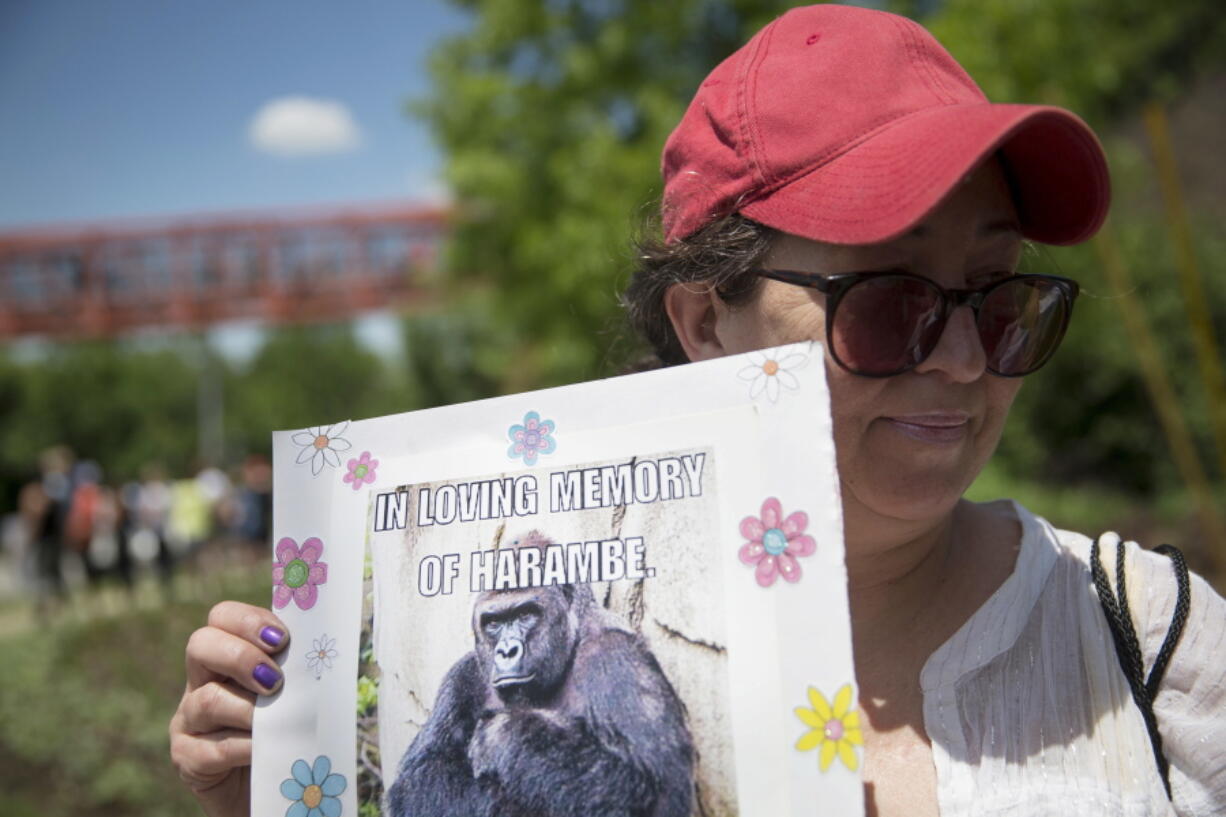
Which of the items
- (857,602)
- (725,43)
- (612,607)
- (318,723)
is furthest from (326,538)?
(725,43)

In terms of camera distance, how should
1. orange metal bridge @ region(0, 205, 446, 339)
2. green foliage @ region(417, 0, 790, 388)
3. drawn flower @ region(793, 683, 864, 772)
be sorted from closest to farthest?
1. drawn flower @ region(793, 683, 864, 772)
2. green foliage @ region(417, 0, 790, 388)
3. orange metal bridge @ region(0, 205, 446, 339)

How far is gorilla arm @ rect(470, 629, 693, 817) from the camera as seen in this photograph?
38.7 inches

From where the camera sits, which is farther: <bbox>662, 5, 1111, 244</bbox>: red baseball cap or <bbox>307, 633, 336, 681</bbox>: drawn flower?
<bbox>307, 633, 336, 681</bbox>: drawn flower

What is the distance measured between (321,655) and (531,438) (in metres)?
0.36

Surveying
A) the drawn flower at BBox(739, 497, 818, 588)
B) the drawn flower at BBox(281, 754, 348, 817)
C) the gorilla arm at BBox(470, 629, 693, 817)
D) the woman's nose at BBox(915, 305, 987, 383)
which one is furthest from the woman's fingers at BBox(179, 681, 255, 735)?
the woman's nose at BBox(915, 305, 987, 383)

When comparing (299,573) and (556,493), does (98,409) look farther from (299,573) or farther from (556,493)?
(556,493)

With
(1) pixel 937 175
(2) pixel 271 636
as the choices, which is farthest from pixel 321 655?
(1) pixel 937 175

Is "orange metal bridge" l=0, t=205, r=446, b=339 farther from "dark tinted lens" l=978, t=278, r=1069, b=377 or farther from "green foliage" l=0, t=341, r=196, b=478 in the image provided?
"dark tinted lens" l=978, t=278, r=1069, b=377

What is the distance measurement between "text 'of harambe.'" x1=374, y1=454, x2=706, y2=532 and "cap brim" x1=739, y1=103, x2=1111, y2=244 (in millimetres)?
309

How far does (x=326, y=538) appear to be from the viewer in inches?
47.1

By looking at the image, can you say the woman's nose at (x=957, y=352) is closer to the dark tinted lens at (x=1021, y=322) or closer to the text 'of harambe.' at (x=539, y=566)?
the dark tinted lens at (x=1021, y=322)

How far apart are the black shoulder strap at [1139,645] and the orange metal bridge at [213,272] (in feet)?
89.2

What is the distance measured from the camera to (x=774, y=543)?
38.7 inches

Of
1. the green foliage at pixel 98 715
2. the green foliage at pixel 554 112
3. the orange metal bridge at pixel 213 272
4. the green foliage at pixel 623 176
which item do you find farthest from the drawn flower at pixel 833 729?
the orange metal bridge at pixel 213 272
